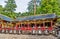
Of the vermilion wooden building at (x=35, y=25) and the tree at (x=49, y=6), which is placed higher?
the tree at (x=49, y=6)

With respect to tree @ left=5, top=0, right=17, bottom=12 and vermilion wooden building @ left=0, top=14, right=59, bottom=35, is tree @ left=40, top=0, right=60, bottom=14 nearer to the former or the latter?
vermilion wooden building @ left=0, top=14, right=59, bottom=35

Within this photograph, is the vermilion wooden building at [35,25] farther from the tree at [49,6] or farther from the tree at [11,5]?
the tree at [11,5]

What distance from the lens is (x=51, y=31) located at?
15445 mm

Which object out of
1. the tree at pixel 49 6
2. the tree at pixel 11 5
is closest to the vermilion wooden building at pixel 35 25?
the tree at pixel 49 6

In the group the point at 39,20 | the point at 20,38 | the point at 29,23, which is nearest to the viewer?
the point at 20,38

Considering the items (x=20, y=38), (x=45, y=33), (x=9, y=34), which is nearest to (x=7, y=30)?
(x=9, y=34)

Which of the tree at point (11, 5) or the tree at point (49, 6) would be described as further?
the tree at point (11, 5)

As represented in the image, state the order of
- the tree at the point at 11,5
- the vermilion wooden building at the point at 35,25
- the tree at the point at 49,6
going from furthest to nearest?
the tree at the point at 11,5 < the tree at the point at 49,6 < the vermilion wooden building at the point at 35,25

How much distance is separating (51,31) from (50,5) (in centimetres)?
1433

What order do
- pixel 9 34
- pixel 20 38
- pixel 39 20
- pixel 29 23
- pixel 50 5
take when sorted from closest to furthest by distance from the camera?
pixel 20 38, pixel 9 34, pixel 39 20, pixel 29 23, pixel 50 5

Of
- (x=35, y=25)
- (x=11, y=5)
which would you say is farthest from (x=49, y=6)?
(x=11, y=5)

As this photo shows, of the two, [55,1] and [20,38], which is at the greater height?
[55,1]

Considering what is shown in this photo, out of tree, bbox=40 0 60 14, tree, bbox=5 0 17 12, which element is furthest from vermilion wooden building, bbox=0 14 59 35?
tree, bbox=5 0 17 12

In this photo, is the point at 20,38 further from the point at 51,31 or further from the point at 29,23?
the point at 29,23
